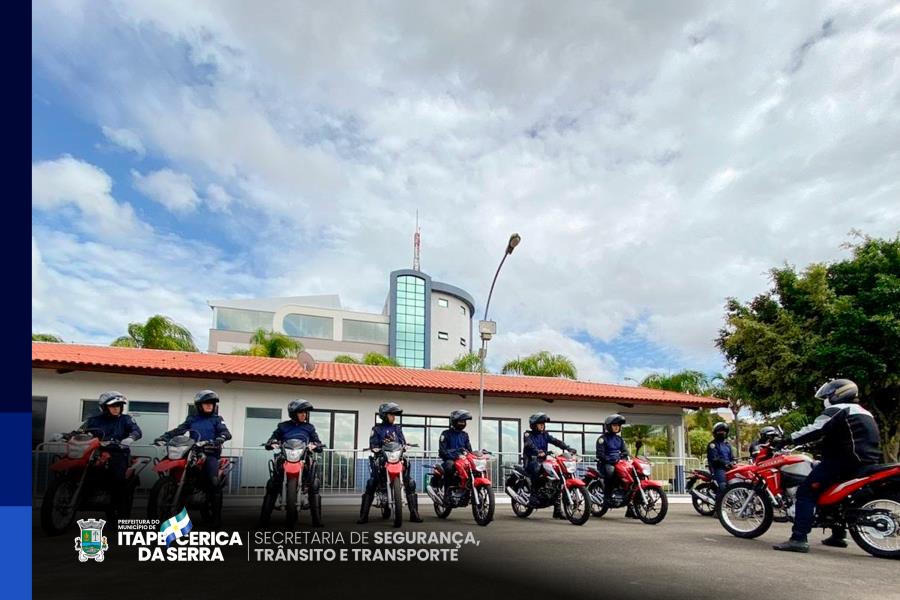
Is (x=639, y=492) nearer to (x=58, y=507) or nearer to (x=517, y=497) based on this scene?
(x=517, y=497)

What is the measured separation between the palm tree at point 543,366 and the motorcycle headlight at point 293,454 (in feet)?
82.8

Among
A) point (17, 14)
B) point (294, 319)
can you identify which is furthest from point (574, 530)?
point (294, 319)

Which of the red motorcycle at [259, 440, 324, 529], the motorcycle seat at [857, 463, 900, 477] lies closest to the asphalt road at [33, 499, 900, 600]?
the motorcycle seat at [857, 463, 900, 477]

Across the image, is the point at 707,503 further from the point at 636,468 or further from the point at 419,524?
the point at 419,524

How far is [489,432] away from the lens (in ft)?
67.7

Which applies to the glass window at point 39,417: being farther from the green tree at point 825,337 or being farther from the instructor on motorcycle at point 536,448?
the green tree at point 825,337

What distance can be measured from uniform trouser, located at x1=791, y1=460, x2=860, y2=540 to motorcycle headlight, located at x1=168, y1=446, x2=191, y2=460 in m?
7.23

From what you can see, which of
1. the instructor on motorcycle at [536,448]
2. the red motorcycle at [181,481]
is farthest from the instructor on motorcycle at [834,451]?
the red motorcycle at [181,481]

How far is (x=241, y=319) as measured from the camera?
63344mm

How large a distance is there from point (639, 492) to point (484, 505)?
2825 millimetres

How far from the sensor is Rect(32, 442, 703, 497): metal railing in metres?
12.2

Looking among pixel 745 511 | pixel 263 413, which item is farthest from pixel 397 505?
pixel 263 413

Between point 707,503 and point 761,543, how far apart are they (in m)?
4.68

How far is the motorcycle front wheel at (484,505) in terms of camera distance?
31.5 ft
